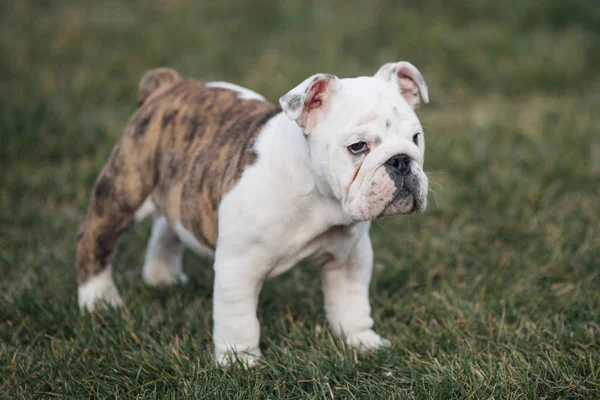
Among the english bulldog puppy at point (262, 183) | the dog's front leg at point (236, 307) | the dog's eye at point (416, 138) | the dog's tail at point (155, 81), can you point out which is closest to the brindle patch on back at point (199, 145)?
the english bulldog puppy at point (262, 183)

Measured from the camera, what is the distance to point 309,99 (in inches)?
133

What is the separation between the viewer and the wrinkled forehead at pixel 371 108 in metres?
3.25

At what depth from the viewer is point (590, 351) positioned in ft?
12.3

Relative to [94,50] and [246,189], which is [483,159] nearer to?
[246,189]

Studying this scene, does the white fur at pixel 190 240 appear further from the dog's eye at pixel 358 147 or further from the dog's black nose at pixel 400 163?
the dog's black nose at pixel 400 163

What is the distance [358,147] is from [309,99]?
12.6 inches

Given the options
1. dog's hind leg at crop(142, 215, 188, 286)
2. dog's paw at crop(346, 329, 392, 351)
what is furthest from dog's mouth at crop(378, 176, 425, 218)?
dog's hind leg at crop(142, 215, 188, 286)

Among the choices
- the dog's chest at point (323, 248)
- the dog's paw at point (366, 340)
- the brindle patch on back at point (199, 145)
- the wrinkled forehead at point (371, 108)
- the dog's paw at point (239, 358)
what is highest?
the wrinkled forehead at point (371, 108)

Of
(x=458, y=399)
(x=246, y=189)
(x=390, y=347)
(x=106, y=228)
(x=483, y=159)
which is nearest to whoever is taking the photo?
(x=458, y=399)

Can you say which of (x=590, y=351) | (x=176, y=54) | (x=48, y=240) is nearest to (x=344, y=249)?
(x=590, y=351)

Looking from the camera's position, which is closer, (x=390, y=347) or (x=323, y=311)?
(x=390, y=347)

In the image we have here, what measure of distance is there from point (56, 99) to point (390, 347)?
199 inches

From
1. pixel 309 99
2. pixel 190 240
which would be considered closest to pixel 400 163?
pixel 309 99

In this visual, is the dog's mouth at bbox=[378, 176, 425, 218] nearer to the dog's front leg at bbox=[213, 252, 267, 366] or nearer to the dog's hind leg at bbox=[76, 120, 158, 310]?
the dog's front leg at bbox=[213, 252, 267, 366]
